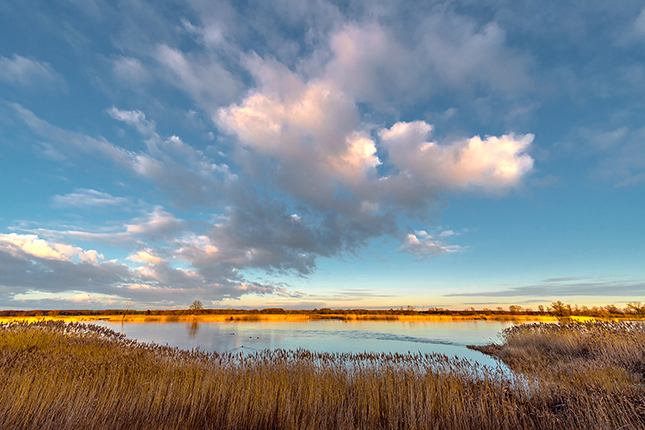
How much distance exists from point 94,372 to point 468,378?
459 inches

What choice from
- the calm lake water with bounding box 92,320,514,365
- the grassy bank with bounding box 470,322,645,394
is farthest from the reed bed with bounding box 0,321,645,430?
the calm lake water with bounding box 92,320,514,365

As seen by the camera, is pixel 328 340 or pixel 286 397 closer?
pixel 286 397

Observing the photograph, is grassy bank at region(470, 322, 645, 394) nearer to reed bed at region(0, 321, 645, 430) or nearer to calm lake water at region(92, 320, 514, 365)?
reed bed at region(0, 321, 645, 430)

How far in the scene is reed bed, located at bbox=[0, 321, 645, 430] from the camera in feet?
20.0

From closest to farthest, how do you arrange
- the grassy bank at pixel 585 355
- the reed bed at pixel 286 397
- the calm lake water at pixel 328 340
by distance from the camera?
the reed bed at pixel 286 397 → the grassy bank at pixel 585 355 → the calm lake water at pixel 328 340

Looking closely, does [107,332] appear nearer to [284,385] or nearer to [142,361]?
[142,361]

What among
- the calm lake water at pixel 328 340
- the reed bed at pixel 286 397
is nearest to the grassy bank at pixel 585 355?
the reed bed at pixel 286 397

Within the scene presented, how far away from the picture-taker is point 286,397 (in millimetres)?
7391

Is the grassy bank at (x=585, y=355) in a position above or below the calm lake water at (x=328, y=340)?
above

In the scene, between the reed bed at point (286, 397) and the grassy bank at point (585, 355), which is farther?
the grassy bank at point (585, 355)

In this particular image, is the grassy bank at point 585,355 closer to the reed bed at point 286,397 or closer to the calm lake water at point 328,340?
the reed bed at point 286,397

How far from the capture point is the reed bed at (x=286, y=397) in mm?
6090

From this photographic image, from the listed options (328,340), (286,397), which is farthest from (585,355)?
(328,340)

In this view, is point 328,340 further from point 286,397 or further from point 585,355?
point 286,397
